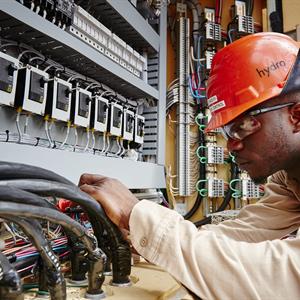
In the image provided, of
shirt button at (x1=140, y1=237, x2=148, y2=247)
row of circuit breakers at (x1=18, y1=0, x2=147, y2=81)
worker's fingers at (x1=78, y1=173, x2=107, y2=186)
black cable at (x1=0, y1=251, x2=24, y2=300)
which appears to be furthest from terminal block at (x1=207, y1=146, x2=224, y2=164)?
black cable at (x1=0, y1=251, x2=24, y2=300)

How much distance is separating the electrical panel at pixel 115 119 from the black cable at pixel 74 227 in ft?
3.21

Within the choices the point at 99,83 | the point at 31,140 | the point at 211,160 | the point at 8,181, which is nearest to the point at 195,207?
the point at 211,160

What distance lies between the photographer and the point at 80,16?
127cm

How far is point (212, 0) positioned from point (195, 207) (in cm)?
200

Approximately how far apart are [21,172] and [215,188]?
2245 millimetres

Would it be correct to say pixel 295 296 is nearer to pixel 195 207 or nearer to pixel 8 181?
pixel 8 181

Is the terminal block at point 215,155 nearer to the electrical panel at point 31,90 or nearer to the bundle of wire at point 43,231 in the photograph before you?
the electrical panel at point 31,90

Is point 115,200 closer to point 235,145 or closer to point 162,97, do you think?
point 235,145

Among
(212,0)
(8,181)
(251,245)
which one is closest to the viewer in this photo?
(8,181)

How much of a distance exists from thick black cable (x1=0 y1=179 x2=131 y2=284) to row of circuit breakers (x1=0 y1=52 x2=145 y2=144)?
22.9 inches

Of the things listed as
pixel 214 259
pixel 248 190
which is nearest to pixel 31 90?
pixel 214 259

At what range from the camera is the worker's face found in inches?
31.9

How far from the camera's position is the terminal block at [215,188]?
2602 millimetres

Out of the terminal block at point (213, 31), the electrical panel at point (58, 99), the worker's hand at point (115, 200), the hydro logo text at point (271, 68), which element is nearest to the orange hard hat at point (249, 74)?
the hydro logo text at point (271, 68)
